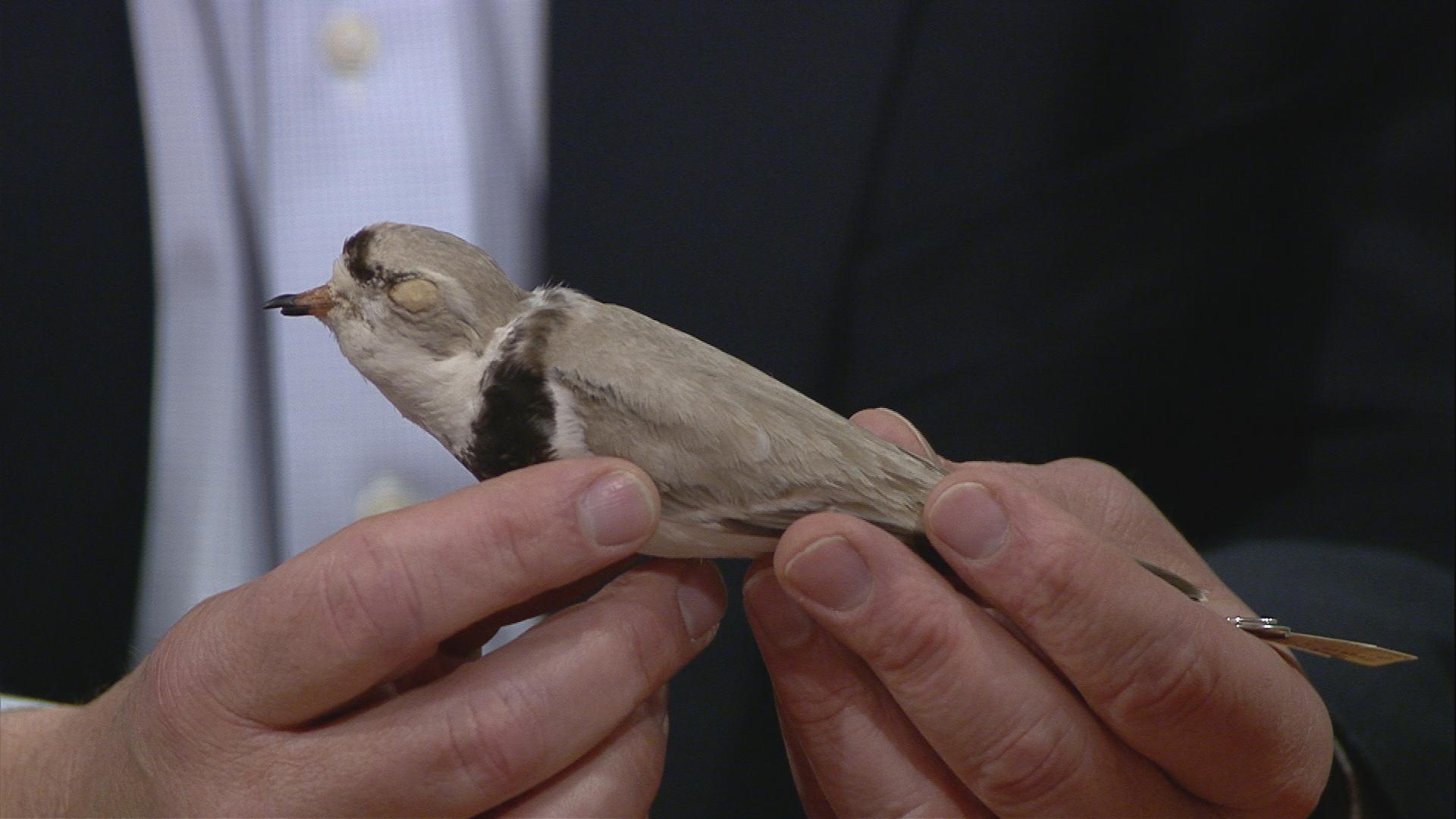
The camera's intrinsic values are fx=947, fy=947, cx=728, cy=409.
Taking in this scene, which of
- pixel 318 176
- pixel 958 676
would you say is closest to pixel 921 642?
pixel 958 676

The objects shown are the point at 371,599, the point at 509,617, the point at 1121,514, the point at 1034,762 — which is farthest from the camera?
the point at 1121,514

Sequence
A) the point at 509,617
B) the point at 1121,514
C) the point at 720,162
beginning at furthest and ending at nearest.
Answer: the point at 720,162
the point at 1121,514
the point at 509,617

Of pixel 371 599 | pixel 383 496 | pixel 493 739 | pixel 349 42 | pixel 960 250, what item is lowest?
pixel 383 496

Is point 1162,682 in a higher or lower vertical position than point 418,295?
lower

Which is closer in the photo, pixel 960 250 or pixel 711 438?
pixel 711 438

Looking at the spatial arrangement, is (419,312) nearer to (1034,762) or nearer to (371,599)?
(371,599)

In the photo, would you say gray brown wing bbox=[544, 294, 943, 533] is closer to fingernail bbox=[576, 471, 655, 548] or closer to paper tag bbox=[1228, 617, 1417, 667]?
fingernail bbox=[576, 471, 655, 548]

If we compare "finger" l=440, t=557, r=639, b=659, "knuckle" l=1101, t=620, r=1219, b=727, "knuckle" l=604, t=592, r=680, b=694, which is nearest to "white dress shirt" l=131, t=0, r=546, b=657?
"finger" l=440, t=557, r=639, b=659
